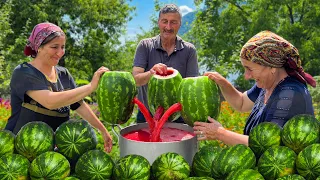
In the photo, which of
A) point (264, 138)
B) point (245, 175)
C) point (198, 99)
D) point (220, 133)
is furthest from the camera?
point (220, 133)

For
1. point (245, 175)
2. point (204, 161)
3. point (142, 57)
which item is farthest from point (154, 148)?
point (142, 57)

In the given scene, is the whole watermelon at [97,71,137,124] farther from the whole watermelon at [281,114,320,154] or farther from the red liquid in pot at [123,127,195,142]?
the whole watermelon at [281,114,320,154]

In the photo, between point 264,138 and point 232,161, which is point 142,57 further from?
point 232,161

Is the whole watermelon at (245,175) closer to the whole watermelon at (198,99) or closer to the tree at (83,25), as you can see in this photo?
the whole watermelon at (198,99)

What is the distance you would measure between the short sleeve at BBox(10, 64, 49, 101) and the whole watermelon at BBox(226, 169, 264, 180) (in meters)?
2.04

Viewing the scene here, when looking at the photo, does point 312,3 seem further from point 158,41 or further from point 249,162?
point 249,162

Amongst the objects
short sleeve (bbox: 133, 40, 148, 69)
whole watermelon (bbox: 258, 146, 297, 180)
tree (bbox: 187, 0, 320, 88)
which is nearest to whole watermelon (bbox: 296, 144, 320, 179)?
whole watermelon (bbox: 258, 146, 297, 180)

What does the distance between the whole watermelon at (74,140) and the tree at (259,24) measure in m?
21.0

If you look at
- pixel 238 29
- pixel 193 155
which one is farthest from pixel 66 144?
pixel 238 29

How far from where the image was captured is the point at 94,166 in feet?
7.39

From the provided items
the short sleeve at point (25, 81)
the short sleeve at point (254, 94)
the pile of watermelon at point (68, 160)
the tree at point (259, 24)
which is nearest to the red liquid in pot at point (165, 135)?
the pile of watermelon at point (68, 160)

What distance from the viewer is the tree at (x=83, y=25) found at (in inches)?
1013

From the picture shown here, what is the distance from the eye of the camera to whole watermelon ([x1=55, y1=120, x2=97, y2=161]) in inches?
95.8

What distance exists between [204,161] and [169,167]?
0.27 meters
